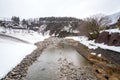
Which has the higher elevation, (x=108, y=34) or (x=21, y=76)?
(x=108, y=34)

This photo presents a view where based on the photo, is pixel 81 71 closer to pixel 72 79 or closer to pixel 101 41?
pixel 72 79

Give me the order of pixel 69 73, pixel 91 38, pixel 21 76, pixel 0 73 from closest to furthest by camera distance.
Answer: pixel 0 73 → pixel 21 76 → pixel 69 73 → pixel 91 38

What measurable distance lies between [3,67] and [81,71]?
27.2 ft

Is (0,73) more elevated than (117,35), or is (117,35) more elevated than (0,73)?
(117,35)

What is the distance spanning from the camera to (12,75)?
16531 mm

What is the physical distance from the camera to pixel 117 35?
3791 centimetres

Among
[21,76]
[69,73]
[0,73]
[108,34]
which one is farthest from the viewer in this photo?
[108,34]

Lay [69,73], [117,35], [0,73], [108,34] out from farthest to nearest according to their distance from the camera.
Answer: [108,34] → [117,35] → [69,73] → [0,73]

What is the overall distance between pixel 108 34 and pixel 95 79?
29.9 metres

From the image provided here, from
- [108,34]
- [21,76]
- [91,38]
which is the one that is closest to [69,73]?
[21,76]

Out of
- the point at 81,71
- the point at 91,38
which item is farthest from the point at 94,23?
the point at 81,71

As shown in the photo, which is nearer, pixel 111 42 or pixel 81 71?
pixel 81 71

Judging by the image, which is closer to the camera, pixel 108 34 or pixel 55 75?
pixel 55 75

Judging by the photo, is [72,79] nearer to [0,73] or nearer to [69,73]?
[69,73]
